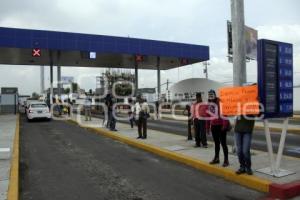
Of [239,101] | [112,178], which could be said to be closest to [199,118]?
[239,101]

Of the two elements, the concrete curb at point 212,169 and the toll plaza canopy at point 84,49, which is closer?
the concrete curb at point 212,169

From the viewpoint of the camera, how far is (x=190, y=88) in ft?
160

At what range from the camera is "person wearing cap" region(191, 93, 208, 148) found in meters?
12.6

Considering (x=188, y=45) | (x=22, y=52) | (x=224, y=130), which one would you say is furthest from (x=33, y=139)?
(x=188, y=45)

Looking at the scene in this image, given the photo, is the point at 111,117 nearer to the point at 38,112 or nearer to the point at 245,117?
the point at 38,112

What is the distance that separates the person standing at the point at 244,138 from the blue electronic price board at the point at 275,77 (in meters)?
0.40

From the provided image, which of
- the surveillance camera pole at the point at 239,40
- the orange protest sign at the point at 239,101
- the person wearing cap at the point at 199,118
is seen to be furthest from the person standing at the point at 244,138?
the person wearing cap at the point at 199,118

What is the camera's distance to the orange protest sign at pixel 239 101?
28.2ft

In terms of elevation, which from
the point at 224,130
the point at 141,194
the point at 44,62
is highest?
the point at 44,62

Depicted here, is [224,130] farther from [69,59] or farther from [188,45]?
[69,59]

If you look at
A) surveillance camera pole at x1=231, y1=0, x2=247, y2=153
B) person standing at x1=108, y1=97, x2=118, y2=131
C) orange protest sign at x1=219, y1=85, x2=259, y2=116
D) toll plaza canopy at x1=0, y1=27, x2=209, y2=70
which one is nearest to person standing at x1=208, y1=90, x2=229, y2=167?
orange protest sign at x1=219, y1=85, x2=259, y2=116

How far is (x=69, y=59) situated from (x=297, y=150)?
27.4m

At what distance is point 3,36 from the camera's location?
2844cm

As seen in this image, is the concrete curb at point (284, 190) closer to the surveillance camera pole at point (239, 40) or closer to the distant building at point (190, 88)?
the surveillance camera pole at point (239, 40)
